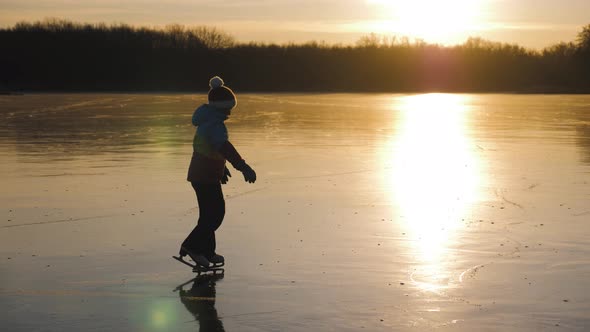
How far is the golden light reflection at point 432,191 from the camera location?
8.03 m

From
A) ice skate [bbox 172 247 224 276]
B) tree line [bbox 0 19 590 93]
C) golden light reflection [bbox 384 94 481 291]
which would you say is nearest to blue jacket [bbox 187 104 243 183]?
ice skate [bbox 172 247 224 276]

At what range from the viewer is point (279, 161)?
677 inches

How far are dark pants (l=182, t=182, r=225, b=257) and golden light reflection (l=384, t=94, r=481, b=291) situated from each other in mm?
1678

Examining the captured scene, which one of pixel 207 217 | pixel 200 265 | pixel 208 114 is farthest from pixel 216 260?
pixel 208 114

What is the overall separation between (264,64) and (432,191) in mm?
131163

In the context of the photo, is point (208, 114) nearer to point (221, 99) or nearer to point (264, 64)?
point (221, 99)

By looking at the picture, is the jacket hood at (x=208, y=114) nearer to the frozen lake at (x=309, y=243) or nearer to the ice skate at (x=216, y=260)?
the ice skate at (x=216, y=260)

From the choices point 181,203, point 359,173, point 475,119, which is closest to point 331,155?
point 359,173

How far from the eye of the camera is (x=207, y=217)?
770cm

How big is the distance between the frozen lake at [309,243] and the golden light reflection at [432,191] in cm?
4

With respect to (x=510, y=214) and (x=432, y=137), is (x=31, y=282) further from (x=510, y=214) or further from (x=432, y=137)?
(x=432, y=137)

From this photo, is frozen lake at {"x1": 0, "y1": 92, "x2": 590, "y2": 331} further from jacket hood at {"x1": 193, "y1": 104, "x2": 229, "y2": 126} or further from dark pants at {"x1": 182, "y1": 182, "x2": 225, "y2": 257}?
jacket hood at {"x1": 193, "y1": 104, "x2": 229, "y2": 126}

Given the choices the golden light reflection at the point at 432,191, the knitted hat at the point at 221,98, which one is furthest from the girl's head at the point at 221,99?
the golden light reflection at the point at 432,191

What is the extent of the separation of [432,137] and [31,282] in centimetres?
1864
